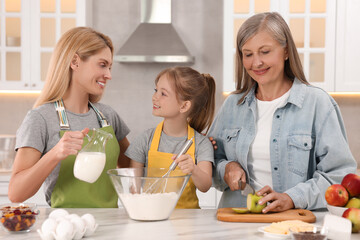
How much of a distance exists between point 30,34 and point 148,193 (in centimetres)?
270

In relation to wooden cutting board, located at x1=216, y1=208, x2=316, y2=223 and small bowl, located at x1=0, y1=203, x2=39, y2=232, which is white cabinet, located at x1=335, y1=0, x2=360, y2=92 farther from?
small bowl, located at x1=0, y1=203, x2=39, y2=232

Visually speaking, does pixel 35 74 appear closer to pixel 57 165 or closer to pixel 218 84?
pixel 218 84

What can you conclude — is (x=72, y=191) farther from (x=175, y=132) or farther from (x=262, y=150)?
(x=262, y=150)

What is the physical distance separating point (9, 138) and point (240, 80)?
2.31m

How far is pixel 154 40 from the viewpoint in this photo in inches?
163

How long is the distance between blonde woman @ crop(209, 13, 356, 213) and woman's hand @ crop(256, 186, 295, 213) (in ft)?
0.48

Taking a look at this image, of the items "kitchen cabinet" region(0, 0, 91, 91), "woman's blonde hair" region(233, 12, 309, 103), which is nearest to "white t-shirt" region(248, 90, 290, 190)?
"woman's blonde hair" region(233, 12, 309, 103)

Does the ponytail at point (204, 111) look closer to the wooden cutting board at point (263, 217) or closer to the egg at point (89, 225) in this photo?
the wooden cutting board at point (263, 217)

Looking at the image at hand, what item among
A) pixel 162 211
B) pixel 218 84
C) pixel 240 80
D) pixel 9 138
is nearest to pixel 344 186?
pixel 162 211

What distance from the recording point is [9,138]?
3.85 metres

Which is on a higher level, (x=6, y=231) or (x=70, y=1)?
(x=70, y=1)

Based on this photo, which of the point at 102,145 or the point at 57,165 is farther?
the point at 57,165

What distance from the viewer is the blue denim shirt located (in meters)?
1.99

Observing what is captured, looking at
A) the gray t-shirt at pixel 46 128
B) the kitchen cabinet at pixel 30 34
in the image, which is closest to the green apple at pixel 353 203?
the gray t-shirt at pixel 46 128
